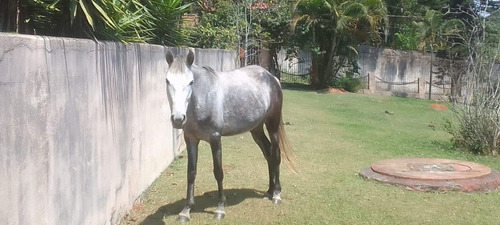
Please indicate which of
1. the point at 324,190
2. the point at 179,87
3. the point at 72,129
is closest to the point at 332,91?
the point at 324,190

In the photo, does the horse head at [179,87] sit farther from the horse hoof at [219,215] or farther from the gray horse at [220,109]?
the horse hoof at [219,215]

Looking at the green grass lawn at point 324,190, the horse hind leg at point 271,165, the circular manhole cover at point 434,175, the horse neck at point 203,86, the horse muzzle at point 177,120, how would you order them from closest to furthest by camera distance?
the horse muzzle at point 177,120 < the horse neck at point 203,86 < the green grass lawn at point 324,190 < the horse hind leg at point 271,165 < the circular manhole cover at point 434,175

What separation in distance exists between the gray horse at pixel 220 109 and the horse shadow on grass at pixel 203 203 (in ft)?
0.79

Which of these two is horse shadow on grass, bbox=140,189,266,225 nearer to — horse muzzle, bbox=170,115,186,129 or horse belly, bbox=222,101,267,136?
horse belly, bbox=222,101,267,136

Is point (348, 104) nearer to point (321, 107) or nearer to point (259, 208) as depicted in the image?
point (321, 107)

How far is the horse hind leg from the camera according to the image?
21.9 ft

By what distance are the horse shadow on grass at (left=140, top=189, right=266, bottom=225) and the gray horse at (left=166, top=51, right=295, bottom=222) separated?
0.79ft

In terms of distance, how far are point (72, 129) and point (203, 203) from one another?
2.64m

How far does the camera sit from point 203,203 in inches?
259

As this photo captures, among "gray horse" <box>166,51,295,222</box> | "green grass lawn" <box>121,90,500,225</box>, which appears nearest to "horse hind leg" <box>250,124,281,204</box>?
"gray horse" <box>166,51,295,222</box>

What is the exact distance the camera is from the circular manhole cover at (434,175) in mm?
7227

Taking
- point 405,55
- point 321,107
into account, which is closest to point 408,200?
point 321,107

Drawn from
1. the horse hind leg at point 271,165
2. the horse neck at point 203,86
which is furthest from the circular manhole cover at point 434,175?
the horse neck at point 203,86

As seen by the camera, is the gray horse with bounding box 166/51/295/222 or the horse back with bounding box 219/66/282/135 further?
the horse back with bounding box 219/66/282/135
